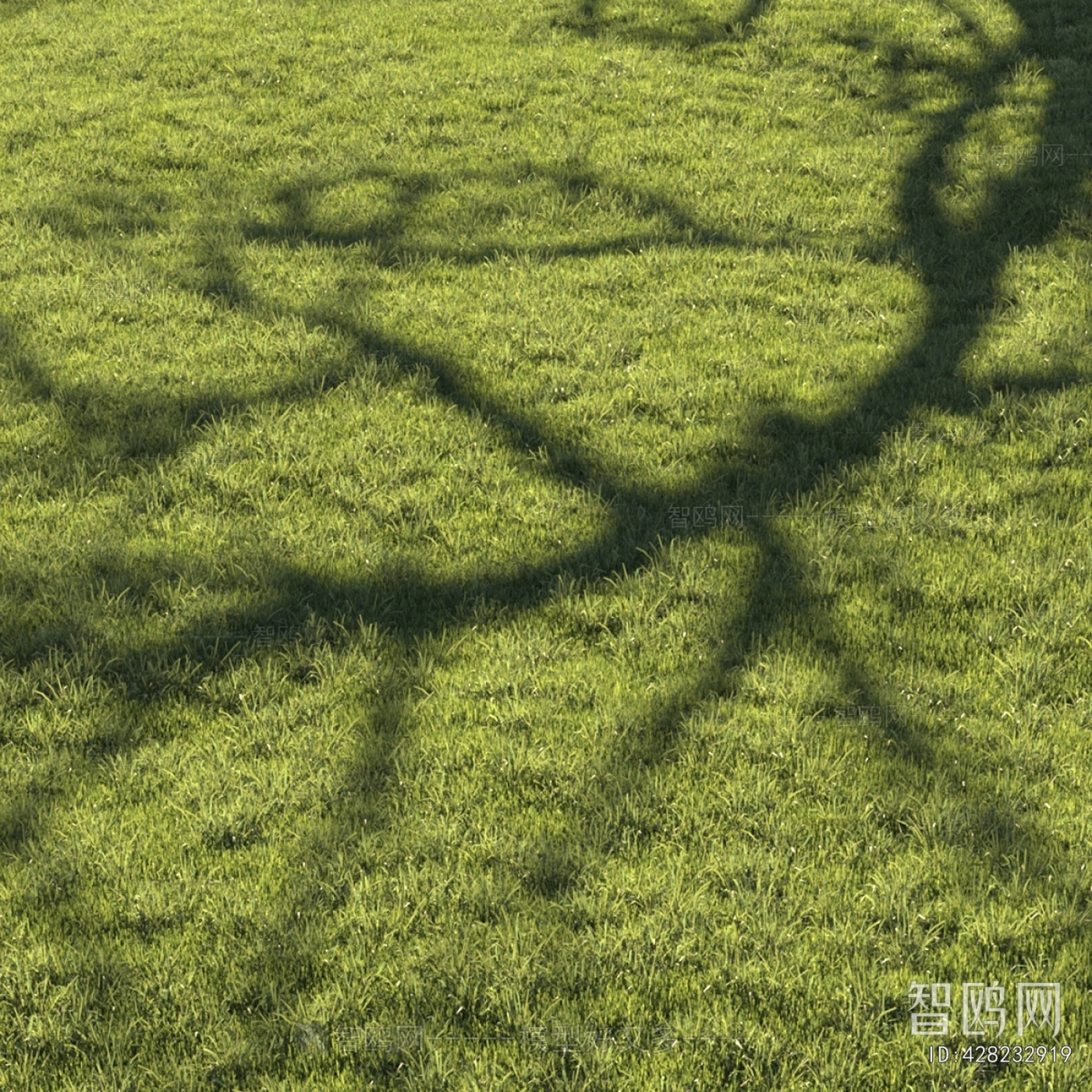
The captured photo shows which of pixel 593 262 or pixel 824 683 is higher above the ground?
pixel 593 262

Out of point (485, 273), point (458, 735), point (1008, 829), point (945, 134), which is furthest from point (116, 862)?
point (945, 134)

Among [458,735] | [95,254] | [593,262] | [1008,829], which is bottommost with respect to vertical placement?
[1008,829]

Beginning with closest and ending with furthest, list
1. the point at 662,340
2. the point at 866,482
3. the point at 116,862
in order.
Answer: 1. the point at 116,862
2. the point at 866,482
3. the point at 662,340

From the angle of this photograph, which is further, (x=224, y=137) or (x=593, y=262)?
(x=224, y=137)

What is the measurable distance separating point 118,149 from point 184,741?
23.6 ft

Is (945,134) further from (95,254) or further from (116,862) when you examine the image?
(116,862)

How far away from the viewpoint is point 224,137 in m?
11.0

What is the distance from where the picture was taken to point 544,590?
5980 millimetres

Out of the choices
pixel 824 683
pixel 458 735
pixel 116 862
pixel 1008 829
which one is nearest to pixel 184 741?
pixel 116 862

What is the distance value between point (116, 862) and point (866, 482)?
4002mm

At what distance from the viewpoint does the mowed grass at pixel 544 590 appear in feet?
13.6

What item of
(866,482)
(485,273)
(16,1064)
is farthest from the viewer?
(485,273)

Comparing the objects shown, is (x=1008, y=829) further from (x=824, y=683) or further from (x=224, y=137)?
(x=224, y=137)

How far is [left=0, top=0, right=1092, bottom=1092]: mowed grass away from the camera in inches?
164
